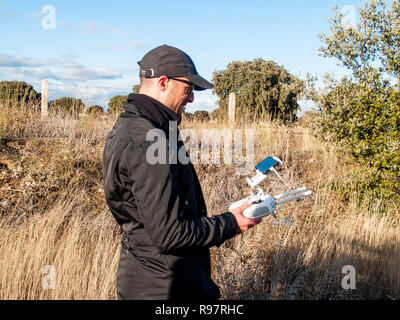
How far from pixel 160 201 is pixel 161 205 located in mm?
16

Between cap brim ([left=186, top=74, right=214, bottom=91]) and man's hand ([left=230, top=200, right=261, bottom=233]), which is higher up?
cap brim ([left=186, top=74, right=214, bottom=91])

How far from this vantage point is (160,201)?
1427 mm

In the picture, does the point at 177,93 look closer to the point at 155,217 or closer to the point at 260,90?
the point at 155,217

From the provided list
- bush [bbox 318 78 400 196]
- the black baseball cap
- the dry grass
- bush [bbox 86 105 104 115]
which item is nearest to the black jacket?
the black baseball cap

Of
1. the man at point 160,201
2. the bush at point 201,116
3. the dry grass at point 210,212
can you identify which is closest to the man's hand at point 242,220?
the man at point 160,201

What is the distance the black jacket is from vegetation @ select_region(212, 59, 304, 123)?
23.1 feet

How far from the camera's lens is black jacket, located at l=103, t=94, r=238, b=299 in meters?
1.45

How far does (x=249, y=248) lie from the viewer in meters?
3.80

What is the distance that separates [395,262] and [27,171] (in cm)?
516

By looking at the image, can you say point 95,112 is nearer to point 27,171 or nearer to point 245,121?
point 27,171

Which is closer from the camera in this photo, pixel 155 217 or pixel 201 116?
pixel 155 217

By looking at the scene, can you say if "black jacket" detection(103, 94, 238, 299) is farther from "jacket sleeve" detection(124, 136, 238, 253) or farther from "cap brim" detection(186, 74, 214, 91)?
"cap brim" detection(186, 74, 214, 91)

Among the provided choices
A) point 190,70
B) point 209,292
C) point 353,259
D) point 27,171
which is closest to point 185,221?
point 209,292

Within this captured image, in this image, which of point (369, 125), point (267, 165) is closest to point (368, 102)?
point (369, 125)
